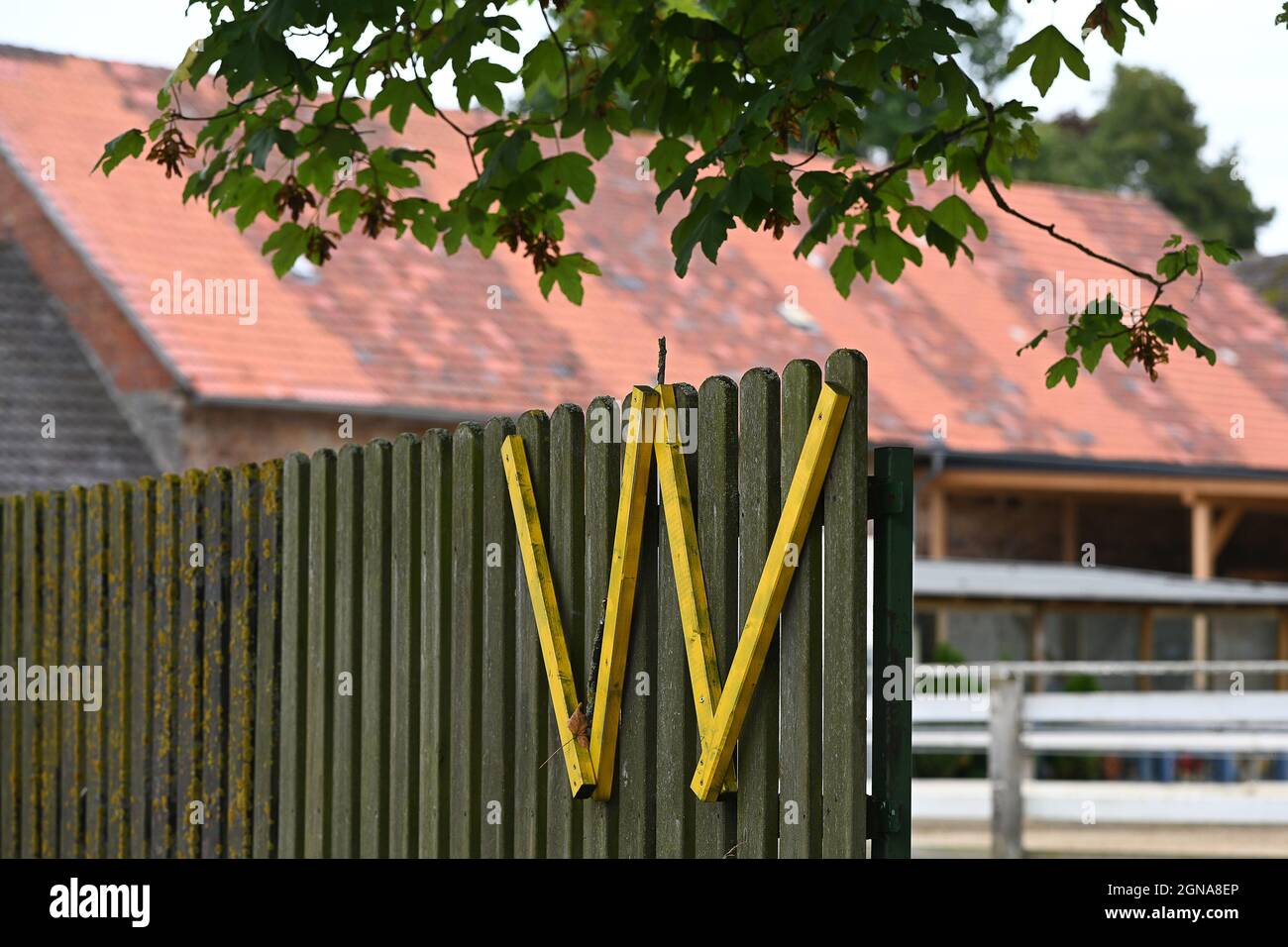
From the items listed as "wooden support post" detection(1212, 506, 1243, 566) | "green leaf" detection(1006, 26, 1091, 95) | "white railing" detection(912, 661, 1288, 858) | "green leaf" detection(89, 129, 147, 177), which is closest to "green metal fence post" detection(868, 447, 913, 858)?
"green leaf" detection(1006, 26, 1091, 95)

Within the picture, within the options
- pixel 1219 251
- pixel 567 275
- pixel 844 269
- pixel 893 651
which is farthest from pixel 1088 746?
pixel 893 651

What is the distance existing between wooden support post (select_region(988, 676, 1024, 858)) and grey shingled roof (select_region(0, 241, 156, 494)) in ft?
29.3

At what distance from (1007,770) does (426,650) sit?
935cm

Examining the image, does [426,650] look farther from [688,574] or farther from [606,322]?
[606,322]

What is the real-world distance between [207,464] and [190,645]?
532 inches

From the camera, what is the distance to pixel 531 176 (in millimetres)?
6461

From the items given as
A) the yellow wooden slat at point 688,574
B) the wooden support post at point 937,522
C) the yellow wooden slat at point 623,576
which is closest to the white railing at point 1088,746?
the wooden support post at point 937,522

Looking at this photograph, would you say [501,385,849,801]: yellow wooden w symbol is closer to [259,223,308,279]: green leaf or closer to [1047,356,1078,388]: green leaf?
[259,223,308,279]: green leaf

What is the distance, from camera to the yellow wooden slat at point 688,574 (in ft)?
15.8

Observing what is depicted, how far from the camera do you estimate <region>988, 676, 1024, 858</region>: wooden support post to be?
47.7ft

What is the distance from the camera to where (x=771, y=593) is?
4.61 metres

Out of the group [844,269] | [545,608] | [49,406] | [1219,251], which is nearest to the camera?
[545,608]

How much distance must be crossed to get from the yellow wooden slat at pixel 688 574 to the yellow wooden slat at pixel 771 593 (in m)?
0.04
